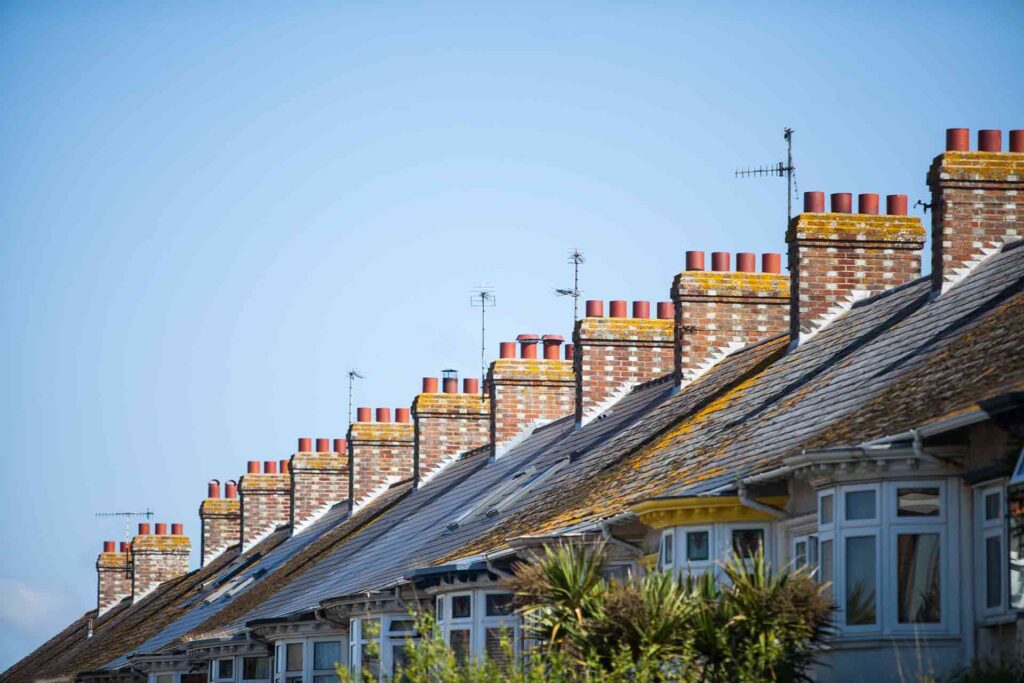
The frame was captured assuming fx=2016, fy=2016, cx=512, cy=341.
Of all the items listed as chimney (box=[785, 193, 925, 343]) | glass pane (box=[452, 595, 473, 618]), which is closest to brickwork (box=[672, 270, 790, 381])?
chimney (box=[785, 193, 925, 343])

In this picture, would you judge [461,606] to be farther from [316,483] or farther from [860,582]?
[316,483]

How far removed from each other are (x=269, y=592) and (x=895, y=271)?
58.3 feet

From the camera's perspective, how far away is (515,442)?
1662 inches

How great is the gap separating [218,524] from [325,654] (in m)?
33.3

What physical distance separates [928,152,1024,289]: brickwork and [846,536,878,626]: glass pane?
8426 mm

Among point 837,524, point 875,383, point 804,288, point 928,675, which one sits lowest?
point 928,675

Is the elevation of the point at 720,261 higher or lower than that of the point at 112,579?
higher

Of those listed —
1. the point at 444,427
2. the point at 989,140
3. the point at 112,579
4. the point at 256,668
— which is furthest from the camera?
the point at 112,579

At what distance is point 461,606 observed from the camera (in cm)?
2773

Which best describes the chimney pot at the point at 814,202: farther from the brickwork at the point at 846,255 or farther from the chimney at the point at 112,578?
the chimney at the point at 112,578

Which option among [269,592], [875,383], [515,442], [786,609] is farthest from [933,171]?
[269,592]

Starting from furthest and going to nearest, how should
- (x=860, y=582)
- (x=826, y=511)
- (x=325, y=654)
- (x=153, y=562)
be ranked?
(x=153, y=562) < (x=325, y=654) < (x=826, y=511) < (x=860, y=582)

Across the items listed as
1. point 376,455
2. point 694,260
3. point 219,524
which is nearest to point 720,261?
point 694,260

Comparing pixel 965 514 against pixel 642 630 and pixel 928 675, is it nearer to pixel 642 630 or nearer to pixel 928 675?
pixel 928 675
